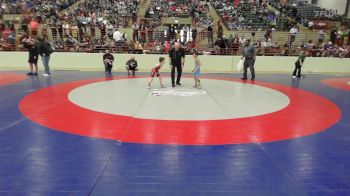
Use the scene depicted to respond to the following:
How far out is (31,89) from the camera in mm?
10445

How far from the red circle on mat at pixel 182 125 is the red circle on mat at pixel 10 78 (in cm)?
358

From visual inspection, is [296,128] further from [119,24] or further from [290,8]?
[290,8]

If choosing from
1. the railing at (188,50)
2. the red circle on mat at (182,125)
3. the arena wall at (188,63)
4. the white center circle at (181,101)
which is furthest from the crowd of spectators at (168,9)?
the red circle on mat at (182,125)

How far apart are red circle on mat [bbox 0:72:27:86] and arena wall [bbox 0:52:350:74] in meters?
2.65

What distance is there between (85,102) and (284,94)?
645 cm

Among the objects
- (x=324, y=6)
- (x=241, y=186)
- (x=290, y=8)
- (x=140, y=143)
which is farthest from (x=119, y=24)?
(x=324, y=6)

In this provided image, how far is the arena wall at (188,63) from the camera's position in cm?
1656

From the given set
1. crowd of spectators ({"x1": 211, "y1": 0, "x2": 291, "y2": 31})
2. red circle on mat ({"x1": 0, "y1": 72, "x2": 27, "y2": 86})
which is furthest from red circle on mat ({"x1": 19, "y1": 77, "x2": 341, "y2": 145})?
crowd of spectators ({"x1": 211, "y1": 0, "x2": 291, "y2": 31})

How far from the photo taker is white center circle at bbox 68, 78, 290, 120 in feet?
25.5

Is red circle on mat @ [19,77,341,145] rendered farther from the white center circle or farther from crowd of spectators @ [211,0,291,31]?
crowd of spectators @ [211,0,291,31]

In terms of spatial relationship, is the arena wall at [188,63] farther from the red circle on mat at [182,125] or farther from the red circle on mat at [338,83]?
the red circle on mat at [182,125]

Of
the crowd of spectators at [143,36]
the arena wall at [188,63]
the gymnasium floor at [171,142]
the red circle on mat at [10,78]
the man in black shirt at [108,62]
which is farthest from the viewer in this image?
the crowd of spectators at [143,36]

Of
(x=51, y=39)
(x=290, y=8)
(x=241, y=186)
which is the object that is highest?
(x=290, y=8)

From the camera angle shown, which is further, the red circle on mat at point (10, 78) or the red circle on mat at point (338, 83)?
the red circle on mat at point (338, 83)
